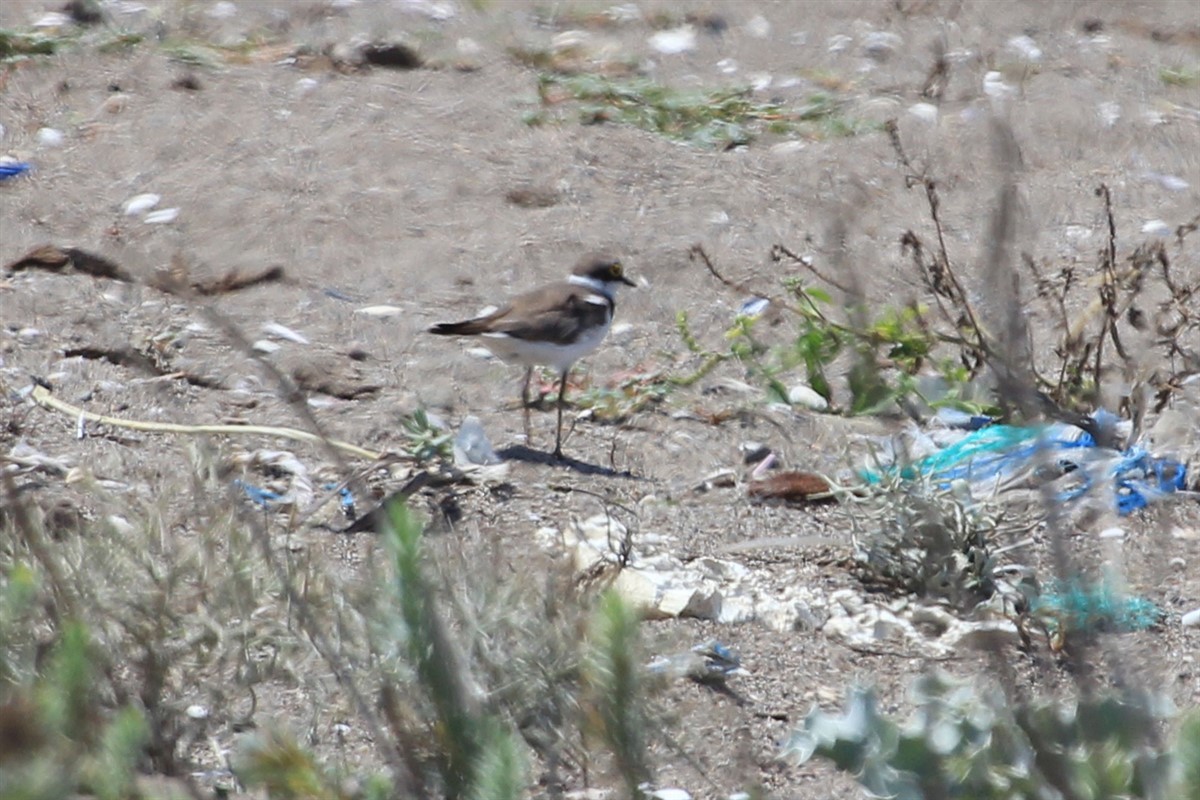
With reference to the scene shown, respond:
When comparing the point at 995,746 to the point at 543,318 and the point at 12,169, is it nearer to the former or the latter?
the point at 543,318

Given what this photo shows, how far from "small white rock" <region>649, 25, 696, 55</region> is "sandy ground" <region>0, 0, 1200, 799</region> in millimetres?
90

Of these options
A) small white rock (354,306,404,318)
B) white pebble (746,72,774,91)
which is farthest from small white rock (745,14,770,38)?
small white rock (354,306,404,318)

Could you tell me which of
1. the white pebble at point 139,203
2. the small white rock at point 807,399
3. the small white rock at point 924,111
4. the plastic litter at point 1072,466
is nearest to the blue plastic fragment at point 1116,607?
the plastic litter at point 1072,466

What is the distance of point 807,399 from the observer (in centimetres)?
602

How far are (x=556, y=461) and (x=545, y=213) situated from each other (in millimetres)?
2268

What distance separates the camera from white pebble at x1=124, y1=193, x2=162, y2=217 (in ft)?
23.7

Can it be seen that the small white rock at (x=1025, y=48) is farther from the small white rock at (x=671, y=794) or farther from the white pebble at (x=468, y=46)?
the small white rock at (x=671, y=794)

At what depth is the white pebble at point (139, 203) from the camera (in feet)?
23.7

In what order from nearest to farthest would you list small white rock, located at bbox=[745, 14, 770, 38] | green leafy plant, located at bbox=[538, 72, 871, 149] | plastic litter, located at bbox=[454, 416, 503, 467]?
plastic litter, located at bbox=[454, 416, 503, 467] → green leafy plant, located at bbox=[538, 72, 871, 149] → small white rock, located at bbox=[745, 14, 770, 38]

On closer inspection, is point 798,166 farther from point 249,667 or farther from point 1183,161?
point 249,667

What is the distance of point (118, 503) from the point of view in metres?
4.29

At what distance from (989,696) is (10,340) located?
4021 millimetres

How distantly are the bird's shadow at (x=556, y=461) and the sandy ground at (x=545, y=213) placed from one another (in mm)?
36

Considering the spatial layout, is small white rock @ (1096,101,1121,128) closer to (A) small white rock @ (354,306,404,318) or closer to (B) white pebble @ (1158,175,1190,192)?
(B) white pebble @ (1158,175,1190,192)
